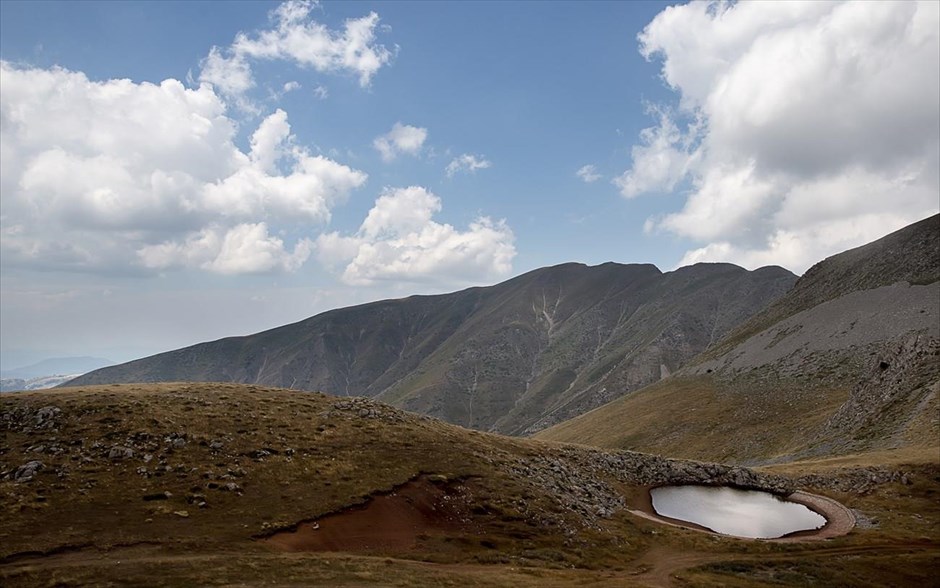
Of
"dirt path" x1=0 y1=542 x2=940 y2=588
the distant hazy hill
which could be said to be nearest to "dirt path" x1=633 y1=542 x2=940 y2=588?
"dirt path" x1=0 y1=542 x2=940 y2=588

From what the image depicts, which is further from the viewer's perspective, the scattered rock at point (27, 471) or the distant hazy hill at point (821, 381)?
the distant hazy hill at point (821, 381)

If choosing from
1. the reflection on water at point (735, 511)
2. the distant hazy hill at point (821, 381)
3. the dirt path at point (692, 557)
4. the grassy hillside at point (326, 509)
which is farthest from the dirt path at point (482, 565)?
the distant hazy hill at point (821, 381)

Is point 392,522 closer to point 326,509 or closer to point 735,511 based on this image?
point 326,509

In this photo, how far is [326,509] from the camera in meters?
40.5

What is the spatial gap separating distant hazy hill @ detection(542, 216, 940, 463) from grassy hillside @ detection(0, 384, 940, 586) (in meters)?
39.0

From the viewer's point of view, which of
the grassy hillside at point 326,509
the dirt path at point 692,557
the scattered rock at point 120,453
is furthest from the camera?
the scattered rock at point 120,453

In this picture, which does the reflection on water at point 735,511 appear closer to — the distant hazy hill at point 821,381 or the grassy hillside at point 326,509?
the grassy hillside at point 326,509

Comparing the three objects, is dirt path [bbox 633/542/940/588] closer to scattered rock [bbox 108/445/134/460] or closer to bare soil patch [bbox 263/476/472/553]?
bare soil patch [bbox 263/476/472/553]

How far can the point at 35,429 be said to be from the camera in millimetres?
45438

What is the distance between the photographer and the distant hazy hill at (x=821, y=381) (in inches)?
3765

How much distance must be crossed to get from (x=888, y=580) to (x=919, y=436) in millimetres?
53741

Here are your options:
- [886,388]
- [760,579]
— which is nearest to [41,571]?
[760,579]

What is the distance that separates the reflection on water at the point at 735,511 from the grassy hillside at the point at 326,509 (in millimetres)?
3873

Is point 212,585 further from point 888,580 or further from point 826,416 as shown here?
point 826,416
